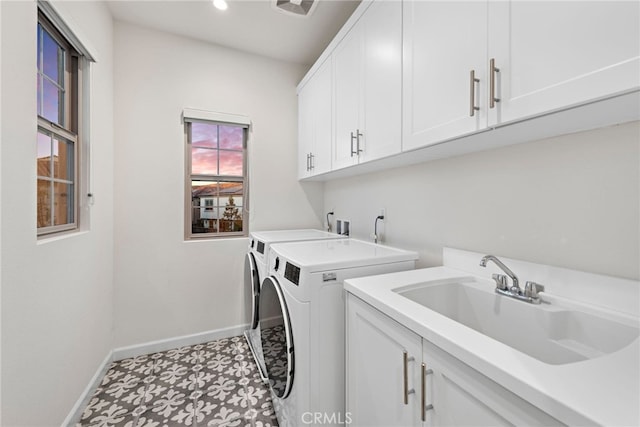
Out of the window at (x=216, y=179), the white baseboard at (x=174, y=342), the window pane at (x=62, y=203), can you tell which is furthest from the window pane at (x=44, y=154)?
the white baseboard at (x=174, y=342)

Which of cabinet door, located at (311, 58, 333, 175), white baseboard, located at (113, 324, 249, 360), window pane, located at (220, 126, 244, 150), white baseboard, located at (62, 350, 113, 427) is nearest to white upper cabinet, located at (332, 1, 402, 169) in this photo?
cabinet door, located at (311, 58, 333, 175)

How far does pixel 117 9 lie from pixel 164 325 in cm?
263

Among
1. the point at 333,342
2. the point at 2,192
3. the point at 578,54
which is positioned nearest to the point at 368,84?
the point at 578,54

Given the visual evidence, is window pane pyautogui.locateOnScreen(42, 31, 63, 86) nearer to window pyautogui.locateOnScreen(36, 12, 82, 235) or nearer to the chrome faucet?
window pyautogui.locateOnScreen(36, 12, 82, 235)

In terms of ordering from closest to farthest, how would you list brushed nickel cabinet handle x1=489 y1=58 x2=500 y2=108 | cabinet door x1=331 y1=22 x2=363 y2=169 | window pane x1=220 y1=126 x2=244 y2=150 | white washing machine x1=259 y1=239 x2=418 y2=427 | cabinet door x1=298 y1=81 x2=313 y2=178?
brushed nickel cabinet handle x1=489 y1=58 x2=500 y2=108
white washing machine x1=259 y1=239 x2=418 y2=427
cabinet door x1=331 y1=22 x2=363 y2=169
cabinet door x1=298 y1=81 x2=313 y2=178
window pane x1=220 y1=126 x2=244 y2=150

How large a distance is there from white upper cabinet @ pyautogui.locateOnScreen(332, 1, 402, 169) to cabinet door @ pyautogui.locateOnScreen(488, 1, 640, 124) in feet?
1.66

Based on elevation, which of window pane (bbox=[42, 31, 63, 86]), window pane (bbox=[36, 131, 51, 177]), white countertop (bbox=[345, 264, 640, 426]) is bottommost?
white countertop (bbox=[345, 264, 640, 426])

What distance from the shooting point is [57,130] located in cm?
151

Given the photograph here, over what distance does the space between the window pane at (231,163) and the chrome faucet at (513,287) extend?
7.61 feet

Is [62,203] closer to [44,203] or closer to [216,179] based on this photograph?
[44,203]

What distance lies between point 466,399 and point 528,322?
521 millimetres

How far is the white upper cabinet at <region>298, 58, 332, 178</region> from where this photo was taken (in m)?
2.11

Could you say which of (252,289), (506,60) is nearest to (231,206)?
(252,289)

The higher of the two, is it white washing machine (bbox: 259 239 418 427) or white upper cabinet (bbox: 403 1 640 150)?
white upper cabinet (bbox: 403 1 640 150)
